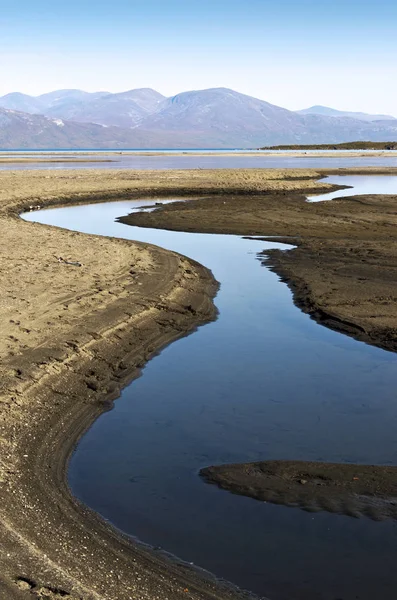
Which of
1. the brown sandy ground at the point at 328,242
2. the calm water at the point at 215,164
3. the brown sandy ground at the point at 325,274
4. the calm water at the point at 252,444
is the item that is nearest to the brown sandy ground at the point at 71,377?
the calm water at the point at 252,444

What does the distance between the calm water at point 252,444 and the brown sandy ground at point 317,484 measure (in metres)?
0.23

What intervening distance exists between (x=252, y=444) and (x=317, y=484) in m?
1.61

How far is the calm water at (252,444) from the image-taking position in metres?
8.04

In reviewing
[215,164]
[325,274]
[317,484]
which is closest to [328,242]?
[325,274]

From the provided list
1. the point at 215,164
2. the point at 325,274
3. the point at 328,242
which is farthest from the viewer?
the point at 215,164

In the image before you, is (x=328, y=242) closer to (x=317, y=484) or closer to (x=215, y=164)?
(x=317, y=484)

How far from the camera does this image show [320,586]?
299 inches

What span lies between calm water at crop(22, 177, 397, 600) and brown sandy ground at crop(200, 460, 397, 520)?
0.23m

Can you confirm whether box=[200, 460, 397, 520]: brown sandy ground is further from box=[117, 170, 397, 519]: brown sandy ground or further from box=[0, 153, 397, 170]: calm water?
box=[0, 153, 397, 170]: calm water

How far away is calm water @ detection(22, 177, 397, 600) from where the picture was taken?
26.4 ft

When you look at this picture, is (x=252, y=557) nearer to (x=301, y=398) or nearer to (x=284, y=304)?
(x=301, y=398)

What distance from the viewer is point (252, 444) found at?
1109cm

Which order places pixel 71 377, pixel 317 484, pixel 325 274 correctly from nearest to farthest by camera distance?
pixel 317 484 → pixel 71 377 → pixel 325 274

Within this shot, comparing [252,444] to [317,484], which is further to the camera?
[252,444]
